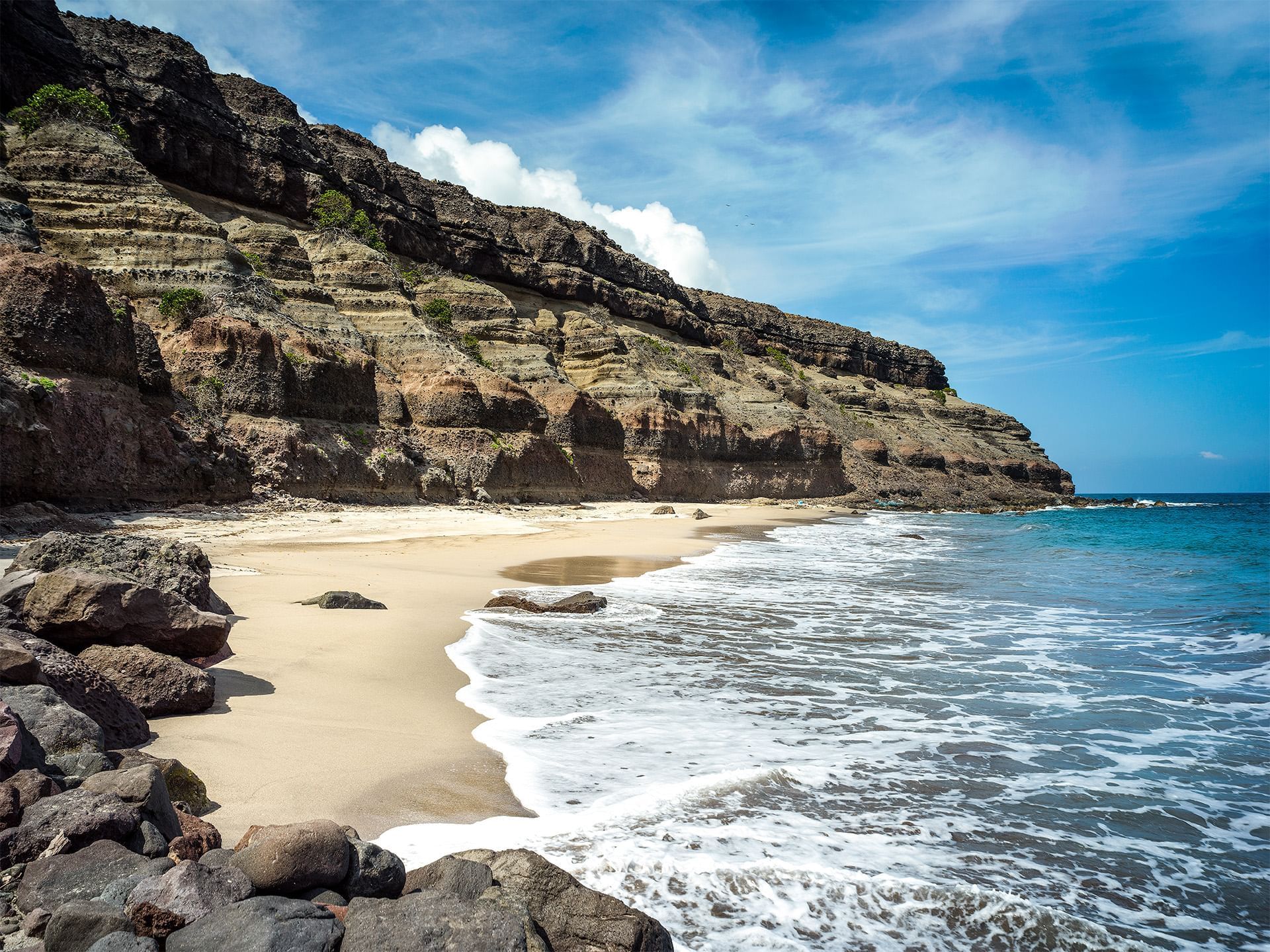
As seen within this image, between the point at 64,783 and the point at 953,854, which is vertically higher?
the point at 64,783

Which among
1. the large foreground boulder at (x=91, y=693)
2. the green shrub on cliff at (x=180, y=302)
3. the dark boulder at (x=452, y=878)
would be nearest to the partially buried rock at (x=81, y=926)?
the dark boulder at (x=452, y=878)

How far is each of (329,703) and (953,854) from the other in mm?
4300

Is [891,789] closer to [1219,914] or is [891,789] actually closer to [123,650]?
[1219,914]

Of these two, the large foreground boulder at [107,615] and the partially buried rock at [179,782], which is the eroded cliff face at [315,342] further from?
the partially buried rock at [179,782]

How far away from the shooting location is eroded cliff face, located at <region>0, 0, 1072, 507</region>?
15.9 m

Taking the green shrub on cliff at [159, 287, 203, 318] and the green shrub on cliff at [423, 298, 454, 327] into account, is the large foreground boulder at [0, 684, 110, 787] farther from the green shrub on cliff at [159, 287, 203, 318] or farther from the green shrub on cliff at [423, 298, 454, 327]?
the green shrub on cliff at [423, 298, 454, 327]

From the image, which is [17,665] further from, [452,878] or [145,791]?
[452,878]

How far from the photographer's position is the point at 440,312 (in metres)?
39.7

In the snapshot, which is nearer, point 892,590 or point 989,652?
point 989,652

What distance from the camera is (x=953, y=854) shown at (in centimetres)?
391

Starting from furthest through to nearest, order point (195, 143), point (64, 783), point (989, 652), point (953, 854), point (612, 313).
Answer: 1. point (612, 313)
2. point (195, 143)
3. point (989, 652)
4. point (953, 854)
5. point (64, 783)

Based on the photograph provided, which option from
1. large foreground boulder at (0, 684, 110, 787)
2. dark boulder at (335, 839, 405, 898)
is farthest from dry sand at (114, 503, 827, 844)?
dark boulder at (335, 839, 405, 898)

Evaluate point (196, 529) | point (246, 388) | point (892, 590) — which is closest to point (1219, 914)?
point (892, 590)

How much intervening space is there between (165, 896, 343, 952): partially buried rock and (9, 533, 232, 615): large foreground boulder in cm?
377
